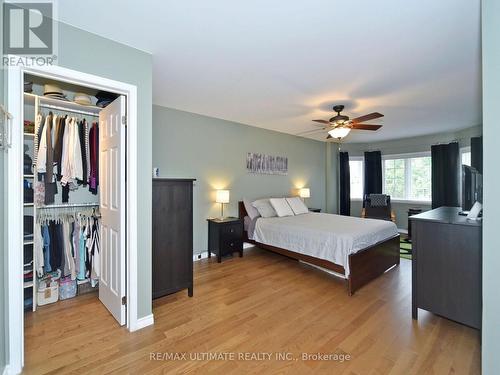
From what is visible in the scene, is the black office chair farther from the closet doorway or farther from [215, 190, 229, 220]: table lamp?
the closet doorway

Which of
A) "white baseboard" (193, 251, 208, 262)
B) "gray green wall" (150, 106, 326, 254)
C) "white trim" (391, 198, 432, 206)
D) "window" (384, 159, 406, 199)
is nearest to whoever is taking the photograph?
"gray green wall" (150, 106, 326, 254)

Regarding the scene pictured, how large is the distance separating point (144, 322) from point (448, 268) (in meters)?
2.74

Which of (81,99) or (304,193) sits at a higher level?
(81,99)

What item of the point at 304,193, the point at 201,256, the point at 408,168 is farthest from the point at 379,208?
the point at 201,256

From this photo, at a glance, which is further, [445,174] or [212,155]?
[445,174]

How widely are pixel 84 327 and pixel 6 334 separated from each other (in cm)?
61

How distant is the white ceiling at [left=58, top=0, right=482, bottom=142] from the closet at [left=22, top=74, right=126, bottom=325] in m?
0.67

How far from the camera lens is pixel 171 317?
7.29 feet

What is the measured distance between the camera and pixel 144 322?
6.79 ft

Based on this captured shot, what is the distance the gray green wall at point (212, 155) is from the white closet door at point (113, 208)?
1241 mm

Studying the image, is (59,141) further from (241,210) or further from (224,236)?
(241,210)

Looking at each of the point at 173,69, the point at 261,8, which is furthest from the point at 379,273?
the point at 173,69

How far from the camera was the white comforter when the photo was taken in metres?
2.83

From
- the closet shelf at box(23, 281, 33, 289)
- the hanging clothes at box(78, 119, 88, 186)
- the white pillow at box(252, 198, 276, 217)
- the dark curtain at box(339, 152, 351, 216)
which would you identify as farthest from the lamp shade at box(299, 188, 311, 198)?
the closet shelf at box(23, 281, 33, 289)
